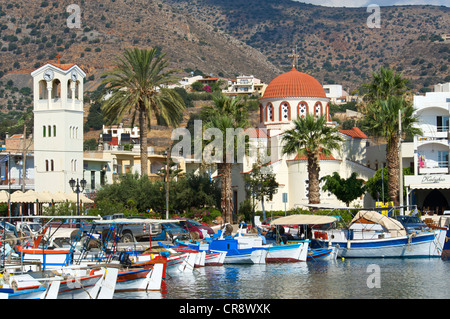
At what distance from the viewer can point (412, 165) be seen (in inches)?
2240

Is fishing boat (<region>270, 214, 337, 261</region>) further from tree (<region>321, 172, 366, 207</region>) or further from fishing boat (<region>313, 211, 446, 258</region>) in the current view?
tree (<region>321, 172, 366, 207</region>)

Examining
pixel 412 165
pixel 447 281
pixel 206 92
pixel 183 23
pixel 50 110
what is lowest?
pixel 447 281

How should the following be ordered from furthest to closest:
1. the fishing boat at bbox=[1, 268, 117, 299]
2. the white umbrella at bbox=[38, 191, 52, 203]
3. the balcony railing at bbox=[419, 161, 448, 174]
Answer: the balcony railing at bbox=[419, 161, 448, 174] → the white umbrella at bbox=[38, 191, 52, 203] → the fishing boat at bbox=[1, 268, 117, 299]

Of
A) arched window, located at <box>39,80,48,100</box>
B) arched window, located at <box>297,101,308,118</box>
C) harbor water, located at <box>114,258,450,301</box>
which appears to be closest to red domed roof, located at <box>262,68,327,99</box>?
arched window, located at <box>297,101,308,118</box>

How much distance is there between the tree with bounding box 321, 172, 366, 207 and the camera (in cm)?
5434

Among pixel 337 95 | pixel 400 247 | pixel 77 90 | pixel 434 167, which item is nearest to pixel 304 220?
pixel 400 247

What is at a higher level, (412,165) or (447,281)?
(412,165)

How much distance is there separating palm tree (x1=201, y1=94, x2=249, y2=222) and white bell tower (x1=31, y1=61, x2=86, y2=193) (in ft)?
34.6

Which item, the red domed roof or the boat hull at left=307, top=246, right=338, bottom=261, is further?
the red domed roof

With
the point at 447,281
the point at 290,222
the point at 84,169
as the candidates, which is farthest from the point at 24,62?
the point at 447,281

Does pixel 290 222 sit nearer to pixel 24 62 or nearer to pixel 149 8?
pixel 24 62

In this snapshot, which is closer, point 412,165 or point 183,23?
point 412,165
